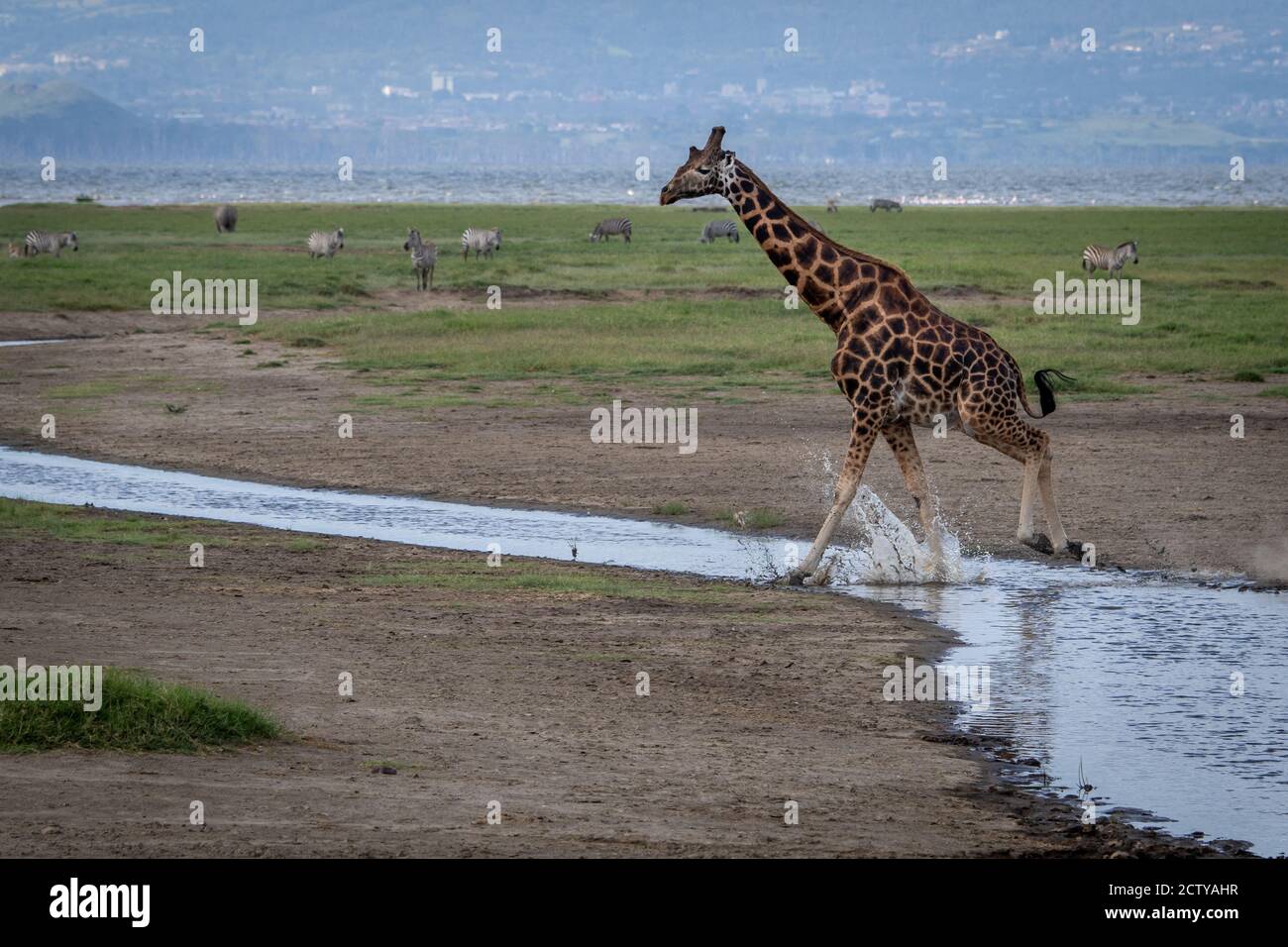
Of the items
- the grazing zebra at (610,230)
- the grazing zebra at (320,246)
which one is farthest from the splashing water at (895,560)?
the grazing zebra at (610,230)

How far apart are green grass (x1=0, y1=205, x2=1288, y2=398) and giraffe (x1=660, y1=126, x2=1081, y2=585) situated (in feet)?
32.7

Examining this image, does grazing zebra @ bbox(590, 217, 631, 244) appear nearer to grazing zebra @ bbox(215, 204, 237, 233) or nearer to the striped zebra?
grazing zebra @ bbox(215, 204, 237, 233)

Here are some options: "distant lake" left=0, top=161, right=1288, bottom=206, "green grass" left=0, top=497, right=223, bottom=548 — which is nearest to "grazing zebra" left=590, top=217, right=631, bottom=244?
"green grass" left=0, top=497, right=223, bottom=548

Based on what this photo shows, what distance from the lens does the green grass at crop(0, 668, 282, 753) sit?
8.69 m

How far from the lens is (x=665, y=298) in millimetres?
38406

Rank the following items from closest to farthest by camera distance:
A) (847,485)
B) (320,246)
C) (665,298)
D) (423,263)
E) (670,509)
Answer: (847,485)
(670,509)
(665,298)
(423,263)
(320,246)

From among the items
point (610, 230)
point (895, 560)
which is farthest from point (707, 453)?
point (610, 230)

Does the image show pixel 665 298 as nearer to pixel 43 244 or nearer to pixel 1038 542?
pixel 43 244

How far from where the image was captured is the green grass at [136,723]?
8688mm

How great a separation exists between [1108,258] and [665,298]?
12.4m

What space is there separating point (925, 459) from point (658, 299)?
19.2 metres

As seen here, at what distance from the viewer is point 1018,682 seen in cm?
1107

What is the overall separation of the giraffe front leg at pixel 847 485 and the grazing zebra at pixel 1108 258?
3171 cm

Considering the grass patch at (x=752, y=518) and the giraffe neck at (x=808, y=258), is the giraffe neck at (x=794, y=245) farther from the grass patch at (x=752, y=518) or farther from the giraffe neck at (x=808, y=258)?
the grass patch at (x=752, y=518)
